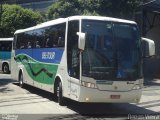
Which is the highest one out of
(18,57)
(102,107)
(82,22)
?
(82,22)

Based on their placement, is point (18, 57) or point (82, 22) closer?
point (82, 22)

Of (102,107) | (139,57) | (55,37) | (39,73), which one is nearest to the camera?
(139,57)

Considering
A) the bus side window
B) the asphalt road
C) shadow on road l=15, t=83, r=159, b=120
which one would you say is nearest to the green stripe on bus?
the asphalt road

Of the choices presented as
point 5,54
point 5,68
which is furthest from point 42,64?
point 5,68

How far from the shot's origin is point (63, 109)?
528 inches

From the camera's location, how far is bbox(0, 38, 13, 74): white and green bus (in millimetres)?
31000

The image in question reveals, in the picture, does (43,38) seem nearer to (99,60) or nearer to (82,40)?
(99,60)

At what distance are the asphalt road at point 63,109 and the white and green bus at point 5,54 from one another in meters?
14.4

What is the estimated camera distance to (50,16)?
31.7 metres

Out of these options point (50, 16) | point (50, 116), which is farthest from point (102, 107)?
point (50, 16)

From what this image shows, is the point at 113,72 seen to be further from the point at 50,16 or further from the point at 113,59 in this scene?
the point at 50,16

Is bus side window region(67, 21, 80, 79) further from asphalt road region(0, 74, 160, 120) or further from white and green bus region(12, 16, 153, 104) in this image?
asphalt road region(0, 74, 160, 120)

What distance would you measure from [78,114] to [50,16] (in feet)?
65.3

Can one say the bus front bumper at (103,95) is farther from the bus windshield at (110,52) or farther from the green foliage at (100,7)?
the green foliage at (100,7)
